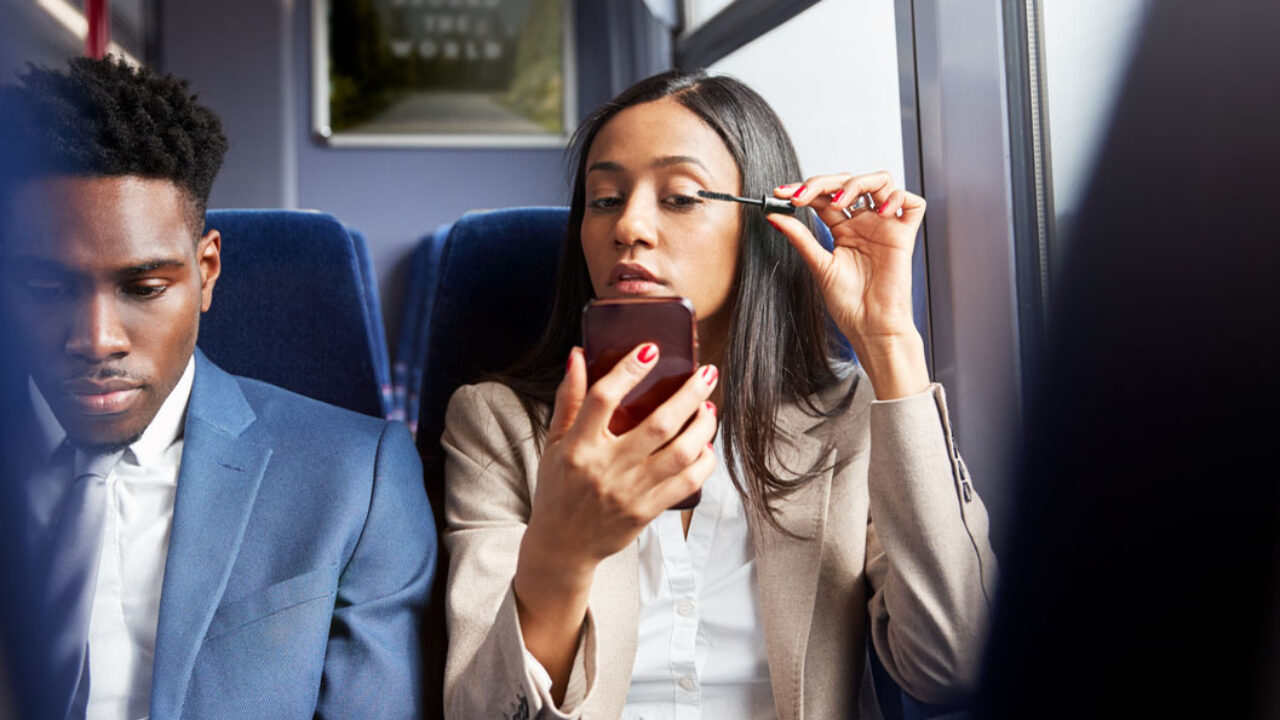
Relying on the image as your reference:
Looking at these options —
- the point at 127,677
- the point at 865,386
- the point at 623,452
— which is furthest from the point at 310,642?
the point at 865,386

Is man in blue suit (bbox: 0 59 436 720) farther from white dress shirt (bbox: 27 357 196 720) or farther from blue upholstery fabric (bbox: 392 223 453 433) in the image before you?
blue upholstery fabric (bbox: 392 223 453 433)

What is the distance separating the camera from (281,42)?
307 cm

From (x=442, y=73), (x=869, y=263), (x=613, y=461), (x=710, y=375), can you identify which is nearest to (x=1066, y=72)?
(x=869, y=263)

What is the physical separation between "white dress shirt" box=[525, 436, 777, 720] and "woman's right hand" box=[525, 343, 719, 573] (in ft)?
0.93

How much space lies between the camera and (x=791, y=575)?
952 mm

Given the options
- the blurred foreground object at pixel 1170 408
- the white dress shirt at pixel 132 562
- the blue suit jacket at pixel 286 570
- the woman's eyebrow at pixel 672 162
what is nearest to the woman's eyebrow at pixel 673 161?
the woman's eyebrow at pixel 672 162

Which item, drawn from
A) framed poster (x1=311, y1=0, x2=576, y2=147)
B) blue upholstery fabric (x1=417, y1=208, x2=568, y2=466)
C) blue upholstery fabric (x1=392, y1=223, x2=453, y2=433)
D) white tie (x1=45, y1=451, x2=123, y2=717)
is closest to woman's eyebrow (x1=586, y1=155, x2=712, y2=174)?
blue upholstery fabric (x1=417, y1=208, x2=568, y2=466)

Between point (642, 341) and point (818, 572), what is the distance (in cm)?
35

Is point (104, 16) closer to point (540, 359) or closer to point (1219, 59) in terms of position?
point (540, 359)

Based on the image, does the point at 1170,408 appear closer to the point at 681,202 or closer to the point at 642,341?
the point at 642,341

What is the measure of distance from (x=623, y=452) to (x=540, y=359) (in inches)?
18.6

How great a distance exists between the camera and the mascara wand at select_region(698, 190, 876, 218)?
97cm

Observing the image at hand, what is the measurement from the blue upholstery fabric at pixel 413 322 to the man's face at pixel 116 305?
1977 millimetres

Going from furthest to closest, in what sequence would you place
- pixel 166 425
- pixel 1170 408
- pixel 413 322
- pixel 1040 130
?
pixel 413 322 < pixel 1040 130 < pixel 166 425 < pixel 1170 408
